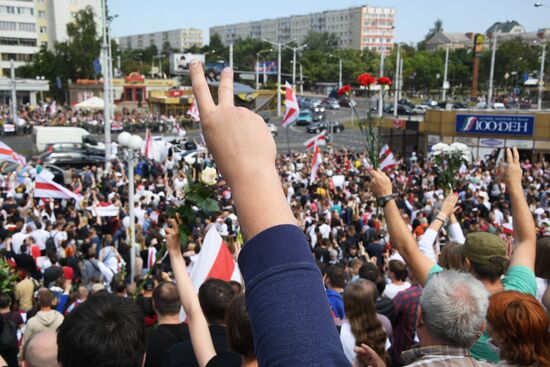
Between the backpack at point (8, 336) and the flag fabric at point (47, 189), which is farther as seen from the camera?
the flag fabric at point (47, 189)

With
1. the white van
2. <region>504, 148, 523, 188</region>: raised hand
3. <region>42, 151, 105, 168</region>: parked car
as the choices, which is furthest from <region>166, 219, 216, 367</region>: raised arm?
the white van

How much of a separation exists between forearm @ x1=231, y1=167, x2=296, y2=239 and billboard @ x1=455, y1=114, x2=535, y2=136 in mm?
25997

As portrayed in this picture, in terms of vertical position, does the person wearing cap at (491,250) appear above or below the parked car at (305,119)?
above

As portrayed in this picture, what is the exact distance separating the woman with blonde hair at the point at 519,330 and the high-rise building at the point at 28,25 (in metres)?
84.5

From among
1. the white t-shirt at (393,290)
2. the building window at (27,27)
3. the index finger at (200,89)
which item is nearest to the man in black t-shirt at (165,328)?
the white t-shirt at (393,290)

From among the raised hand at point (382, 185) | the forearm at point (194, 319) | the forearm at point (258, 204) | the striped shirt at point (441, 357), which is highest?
the forearm at point (258, 204)

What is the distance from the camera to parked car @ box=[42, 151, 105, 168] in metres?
23.0

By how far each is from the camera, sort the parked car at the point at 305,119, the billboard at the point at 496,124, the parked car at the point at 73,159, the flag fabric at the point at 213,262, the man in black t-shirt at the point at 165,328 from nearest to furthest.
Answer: the man in black t-shirt at the point at 165,328 < the flag fabric at the point at 213,262 < the parked car at the point at 73,159 < the billboard at the point at 496,124 < the parked car at the point at 305,119

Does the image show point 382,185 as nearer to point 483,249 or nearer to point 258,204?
point 483,249

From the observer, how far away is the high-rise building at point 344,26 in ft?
541

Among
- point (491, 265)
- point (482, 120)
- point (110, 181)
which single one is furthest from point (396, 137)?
point (491, 265)

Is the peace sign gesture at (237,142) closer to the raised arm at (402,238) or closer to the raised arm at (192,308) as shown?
the raised arm at (192,308)

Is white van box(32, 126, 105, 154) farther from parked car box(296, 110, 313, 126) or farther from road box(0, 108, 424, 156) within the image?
parked car box(296, 110, 313, 126)

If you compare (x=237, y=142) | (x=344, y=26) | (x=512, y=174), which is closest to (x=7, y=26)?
(x=512, y=174)
